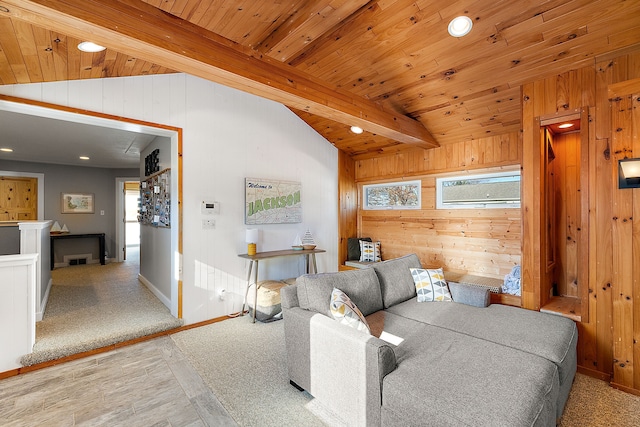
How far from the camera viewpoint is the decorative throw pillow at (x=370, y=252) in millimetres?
4938

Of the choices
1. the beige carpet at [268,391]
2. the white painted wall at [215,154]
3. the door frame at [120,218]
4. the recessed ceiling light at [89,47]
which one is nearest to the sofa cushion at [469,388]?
the beige carpet at [268,391]

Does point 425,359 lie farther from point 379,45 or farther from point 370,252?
point 370,252

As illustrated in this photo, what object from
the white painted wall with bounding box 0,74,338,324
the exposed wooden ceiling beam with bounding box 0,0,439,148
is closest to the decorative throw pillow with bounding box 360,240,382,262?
the white painted wall with bounding box 0,74,338,324

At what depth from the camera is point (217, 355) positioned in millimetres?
2795

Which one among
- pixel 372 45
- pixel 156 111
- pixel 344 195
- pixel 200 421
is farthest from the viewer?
pixel 344 195

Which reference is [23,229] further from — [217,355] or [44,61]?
[217,355]

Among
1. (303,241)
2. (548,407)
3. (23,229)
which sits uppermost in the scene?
(23,229)

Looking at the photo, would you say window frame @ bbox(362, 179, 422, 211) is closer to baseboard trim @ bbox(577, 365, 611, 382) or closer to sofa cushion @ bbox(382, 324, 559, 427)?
baseboard trim @ bbox(577, 365, 611, 382)

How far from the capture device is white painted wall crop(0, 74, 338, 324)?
3061 mm

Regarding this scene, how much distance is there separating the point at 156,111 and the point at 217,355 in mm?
2638

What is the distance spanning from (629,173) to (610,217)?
1.19 ft

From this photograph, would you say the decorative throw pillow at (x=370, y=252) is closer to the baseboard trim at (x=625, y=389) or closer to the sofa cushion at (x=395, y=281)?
the sofa cushion at (x=395, y=281)

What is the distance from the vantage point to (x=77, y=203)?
704 centimetres

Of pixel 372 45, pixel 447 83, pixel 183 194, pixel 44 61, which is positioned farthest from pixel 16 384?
pixel 447 83
